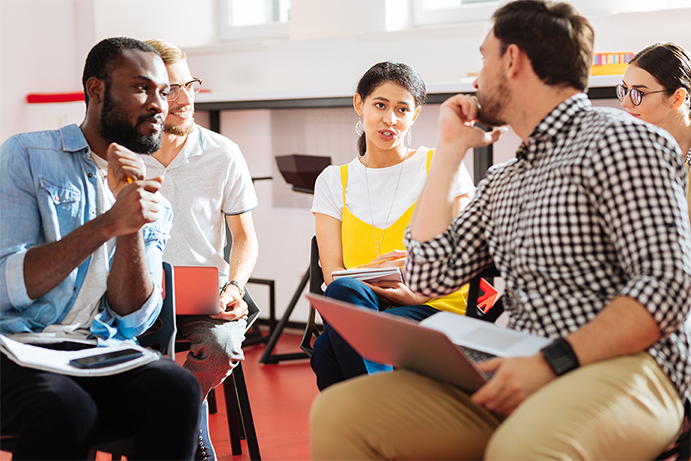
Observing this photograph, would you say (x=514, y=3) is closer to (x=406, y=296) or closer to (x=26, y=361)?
(x=406, y=296)

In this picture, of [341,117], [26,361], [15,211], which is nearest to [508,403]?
[26,361]

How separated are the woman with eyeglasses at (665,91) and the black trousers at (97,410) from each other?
1.56m

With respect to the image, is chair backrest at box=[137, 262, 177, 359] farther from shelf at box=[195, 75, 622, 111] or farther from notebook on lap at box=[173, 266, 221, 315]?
shelf at box=[195, 75, 622, 111]

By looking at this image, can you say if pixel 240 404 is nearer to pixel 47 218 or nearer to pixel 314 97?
pixel 47 218

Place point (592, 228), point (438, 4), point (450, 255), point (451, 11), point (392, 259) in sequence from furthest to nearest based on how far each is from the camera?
point (438, 4)
point (451, 11)
point (392, 259)
point (450, 255)
point (592, 228)

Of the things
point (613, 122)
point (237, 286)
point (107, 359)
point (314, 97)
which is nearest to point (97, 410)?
point (107, 359)

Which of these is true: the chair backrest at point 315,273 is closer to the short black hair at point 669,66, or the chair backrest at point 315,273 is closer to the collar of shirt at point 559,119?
the collar of shirt at point 559,119

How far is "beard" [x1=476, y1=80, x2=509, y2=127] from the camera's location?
4.21 feet

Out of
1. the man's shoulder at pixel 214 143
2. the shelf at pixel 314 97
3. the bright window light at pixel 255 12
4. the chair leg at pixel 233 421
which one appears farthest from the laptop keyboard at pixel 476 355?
the bright window light at pixel 255 12

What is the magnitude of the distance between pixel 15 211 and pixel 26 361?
31cm

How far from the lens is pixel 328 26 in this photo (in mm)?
3615

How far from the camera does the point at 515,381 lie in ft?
3.48

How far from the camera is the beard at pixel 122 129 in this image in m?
1.48

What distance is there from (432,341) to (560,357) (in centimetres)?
21
